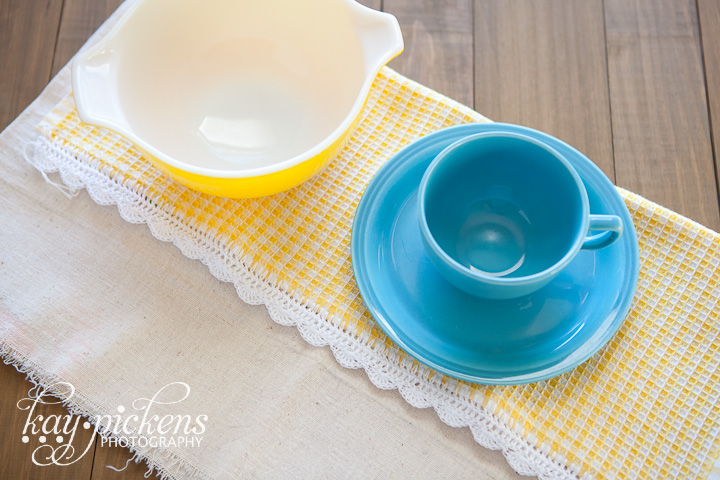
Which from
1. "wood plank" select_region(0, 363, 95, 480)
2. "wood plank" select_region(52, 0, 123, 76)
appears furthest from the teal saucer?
"wood plank" select_region(52, 0, 123, 76)

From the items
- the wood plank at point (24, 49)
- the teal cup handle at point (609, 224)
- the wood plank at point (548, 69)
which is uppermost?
the teal cup handle at point (609, 224)

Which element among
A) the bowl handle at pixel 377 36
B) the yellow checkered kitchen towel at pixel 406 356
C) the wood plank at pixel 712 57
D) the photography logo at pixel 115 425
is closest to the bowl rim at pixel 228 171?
the bowl handle at pixel 377 36

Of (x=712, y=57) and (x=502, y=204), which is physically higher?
(x=712, y=57)

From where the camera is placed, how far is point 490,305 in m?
0.62

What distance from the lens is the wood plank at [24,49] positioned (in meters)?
0.87

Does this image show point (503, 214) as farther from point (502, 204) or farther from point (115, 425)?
point (115, 425)

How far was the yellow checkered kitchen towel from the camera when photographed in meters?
0.61

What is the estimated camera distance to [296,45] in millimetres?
775

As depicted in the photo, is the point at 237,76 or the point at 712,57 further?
the point at 712,57

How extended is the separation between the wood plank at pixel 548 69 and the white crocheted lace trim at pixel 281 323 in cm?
43

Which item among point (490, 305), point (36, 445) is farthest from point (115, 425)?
point (490, 305)

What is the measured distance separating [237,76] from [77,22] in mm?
328

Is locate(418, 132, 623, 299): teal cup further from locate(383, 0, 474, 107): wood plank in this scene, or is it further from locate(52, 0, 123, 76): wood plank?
locate(52, 0, 123, 76): wood plank

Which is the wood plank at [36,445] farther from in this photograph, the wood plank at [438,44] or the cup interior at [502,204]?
the wood plank at [438,44]
